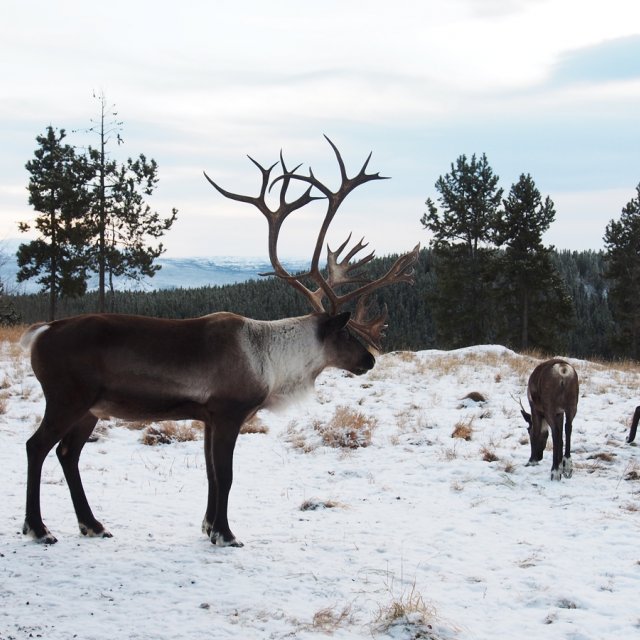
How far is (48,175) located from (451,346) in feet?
63.0

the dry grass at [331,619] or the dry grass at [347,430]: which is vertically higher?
the dry grass at [331,619]

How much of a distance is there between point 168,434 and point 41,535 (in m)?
3.77

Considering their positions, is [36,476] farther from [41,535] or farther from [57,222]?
[57,222]

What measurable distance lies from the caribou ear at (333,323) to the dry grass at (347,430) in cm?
275

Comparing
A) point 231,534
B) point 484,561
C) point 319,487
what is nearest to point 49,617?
point 231,534

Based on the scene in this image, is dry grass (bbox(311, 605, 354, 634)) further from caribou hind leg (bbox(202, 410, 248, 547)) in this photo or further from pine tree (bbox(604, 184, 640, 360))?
pine tree (bbox(604, 184, 640, 360))

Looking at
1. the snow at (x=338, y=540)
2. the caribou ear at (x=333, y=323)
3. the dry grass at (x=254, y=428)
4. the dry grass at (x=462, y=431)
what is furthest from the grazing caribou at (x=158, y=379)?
the dry grass at (x=462, y=431)

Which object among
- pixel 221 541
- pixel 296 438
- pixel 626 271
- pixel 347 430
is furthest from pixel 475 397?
pixel 626 271

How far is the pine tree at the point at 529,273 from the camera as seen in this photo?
31672 mm

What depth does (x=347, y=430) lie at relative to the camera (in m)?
8.56

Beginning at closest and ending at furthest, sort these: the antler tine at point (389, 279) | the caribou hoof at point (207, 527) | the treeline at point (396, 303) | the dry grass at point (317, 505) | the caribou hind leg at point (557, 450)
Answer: the caribou hoof at point (207, 527), the dry grass at point (317, 505), the antler tine at point (389, 279), the caribou hind leg at point (557, 450), the treeline at point (396, 303)

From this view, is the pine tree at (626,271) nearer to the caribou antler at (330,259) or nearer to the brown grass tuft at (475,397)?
the brown grass tuft at (475,397)

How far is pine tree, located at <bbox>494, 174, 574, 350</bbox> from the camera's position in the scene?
3167 centimetres

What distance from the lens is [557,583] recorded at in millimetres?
4301
